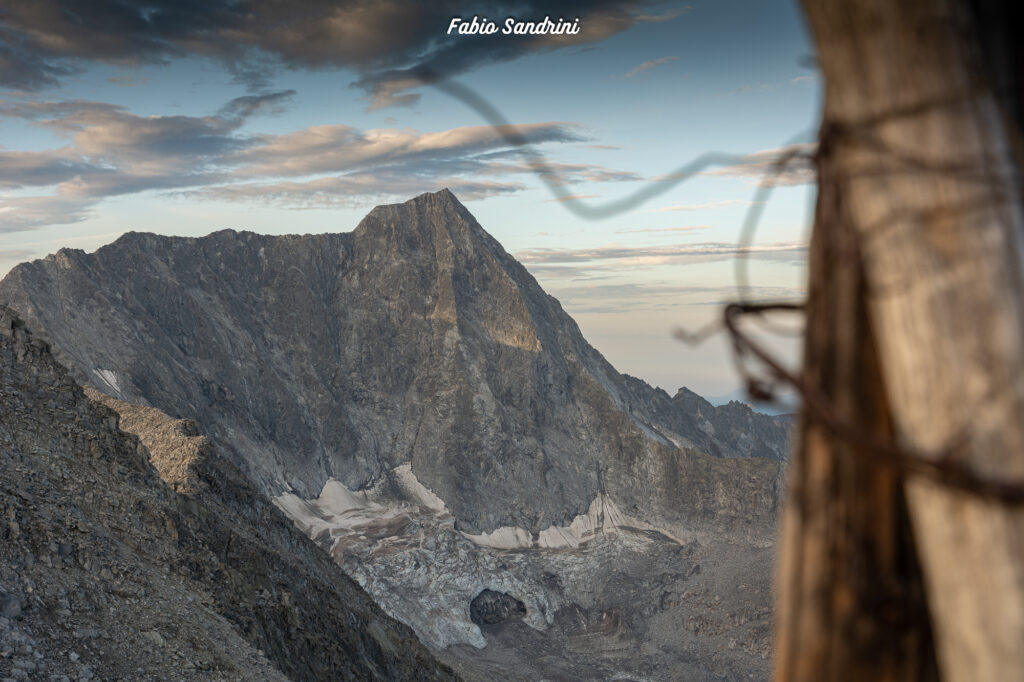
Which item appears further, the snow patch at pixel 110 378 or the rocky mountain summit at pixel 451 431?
the rocky mountain summit at pixel 451 431

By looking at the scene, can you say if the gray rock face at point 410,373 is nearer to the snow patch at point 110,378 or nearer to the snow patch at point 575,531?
the snow patch at point 575,531

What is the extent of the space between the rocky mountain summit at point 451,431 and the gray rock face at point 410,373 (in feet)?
0.91

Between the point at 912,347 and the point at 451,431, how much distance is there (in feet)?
317

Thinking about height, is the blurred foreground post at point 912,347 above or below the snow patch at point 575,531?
above

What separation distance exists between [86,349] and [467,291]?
50113mm

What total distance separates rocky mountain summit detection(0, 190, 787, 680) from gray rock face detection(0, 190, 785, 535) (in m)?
0.28

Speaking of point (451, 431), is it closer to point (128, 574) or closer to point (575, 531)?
point (575, 531)

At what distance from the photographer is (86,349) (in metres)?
66.9

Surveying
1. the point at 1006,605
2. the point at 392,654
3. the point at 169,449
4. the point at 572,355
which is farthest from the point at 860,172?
the point at 572,355

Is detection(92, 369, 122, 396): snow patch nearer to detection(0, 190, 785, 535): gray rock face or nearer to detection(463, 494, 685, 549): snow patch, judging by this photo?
detection(0, 190, 785, 535): gray rock face

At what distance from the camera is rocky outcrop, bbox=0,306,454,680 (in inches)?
524

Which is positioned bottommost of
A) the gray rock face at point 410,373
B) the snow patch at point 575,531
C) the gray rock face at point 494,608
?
the gray rock face at point 494,608

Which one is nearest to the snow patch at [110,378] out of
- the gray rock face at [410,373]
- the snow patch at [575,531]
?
the gray rock face at [410,373]

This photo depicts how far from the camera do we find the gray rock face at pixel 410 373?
8419 centimetres
